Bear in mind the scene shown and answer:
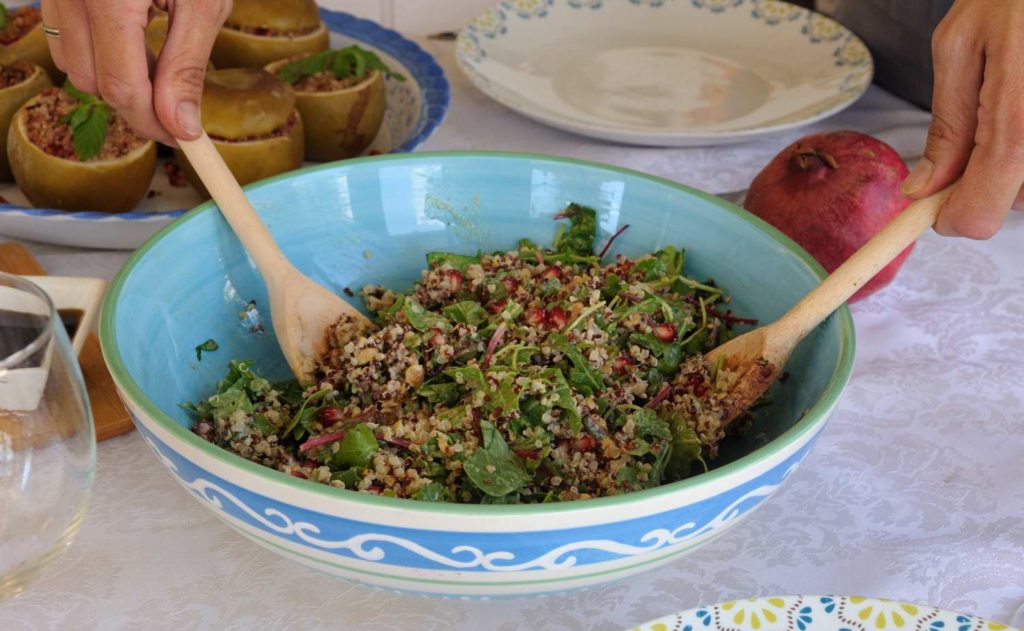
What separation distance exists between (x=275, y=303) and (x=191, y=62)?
0.23m

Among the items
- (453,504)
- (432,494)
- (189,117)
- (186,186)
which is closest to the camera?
(453,504)

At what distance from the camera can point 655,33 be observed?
5.41 ft

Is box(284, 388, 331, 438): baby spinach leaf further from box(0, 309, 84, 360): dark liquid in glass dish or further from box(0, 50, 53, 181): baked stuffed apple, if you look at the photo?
box(0, 50, 53, 181): baked stuffed apple

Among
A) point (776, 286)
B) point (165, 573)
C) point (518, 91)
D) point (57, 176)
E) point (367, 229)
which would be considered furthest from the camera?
point (518, 91)

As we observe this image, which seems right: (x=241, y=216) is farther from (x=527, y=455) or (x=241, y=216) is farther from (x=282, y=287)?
(x=527, y=455)

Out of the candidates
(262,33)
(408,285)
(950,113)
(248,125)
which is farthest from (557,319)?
(262,33)

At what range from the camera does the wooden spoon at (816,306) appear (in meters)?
0.77

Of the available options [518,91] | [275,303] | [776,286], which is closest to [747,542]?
[776,286]

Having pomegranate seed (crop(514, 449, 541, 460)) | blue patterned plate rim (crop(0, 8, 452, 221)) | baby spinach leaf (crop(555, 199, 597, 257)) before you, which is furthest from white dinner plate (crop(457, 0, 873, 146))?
pomegranate seed (crop(514, 449, 541, 460))

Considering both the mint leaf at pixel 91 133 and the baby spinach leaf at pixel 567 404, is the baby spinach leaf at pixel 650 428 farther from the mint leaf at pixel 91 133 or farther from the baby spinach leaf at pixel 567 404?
the mint leaf at pixel 91 133

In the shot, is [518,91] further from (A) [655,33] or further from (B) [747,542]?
(B) [747,542]

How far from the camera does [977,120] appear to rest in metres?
0.76

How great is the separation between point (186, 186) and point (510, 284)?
591mm

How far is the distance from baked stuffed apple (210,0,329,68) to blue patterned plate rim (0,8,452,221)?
134 millimetres
